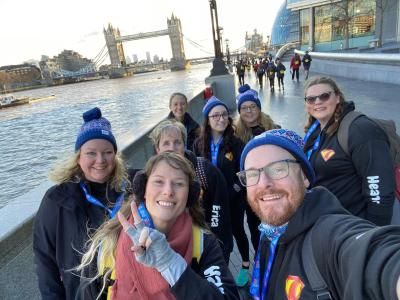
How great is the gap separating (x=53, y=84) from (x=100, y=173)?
388 ft

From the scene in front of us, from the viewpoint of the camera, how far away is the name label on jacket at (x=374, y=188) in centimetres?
201

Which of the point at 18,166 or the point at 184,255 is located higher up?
the point at 184,255

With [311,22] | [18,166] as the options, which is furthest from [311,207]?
[311,22]

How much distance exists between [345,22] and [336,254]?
34.1 m

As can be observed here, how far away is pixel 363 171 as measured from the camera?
2.05m

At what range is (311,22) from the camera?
37312mm

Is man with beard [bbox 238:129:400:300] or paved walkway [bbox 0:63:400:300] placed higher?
man with beard [bbox 238:129:400:300]

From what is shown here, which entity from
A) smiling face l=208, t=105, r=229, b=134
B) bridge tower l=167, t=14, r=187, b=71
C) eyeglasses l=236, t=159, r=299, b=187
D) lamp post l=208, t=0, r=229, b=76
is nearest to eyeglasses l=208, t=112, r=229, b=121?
smiling face l=208, t=105, r=229, b=134

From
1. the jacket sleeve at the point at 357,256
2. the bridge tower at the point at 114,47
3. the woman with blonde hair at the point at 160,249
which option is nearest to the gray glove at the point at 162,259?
the woman with blonde hair at the point at 160,249

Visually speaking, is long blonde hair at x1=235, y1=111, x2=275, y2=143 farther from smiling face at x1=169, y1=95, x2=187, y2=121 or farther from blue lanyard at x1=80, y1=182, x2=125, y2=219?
blue lanyard at x1=80, y1=182, x2=125, y2=219

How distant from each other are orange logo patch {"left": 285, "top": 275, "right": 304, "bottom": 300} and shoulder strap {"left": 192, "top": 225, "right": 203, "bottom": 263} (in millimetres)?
488

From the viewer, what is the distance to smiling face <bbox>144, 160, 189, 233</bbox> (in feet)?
5.57

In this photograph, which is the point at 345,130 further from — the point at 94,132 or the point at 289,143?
the point at 94,132

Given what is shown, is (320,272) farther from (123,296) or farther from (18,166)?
(18,166)
